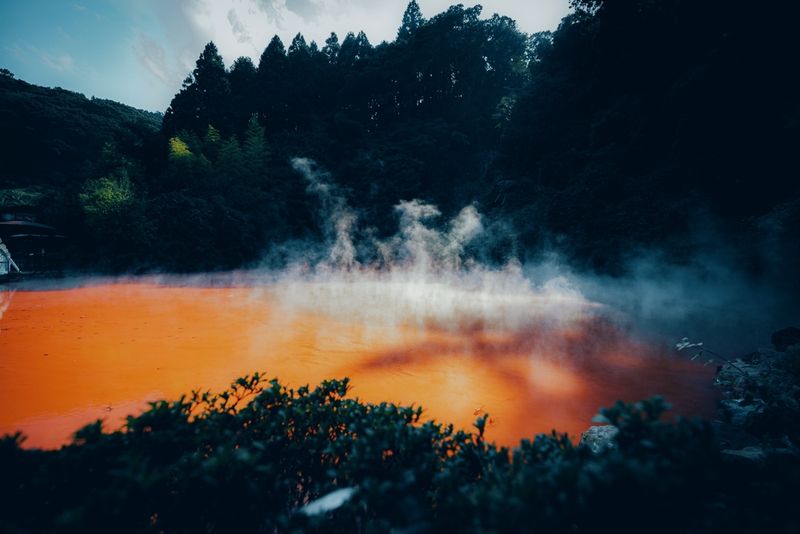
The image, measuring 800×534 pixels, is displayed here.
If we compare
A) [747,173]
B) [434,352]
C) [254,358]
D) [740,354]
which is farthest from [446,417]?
[747,173]

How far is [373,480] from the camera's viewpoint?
5.20 ft

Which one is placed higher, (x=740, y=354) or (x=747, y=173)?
(x=747, y=173)

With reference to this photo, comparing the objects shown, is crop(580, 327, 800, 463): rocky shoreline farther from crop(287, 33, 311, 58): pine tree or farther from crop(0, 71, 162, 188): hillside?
crop(287, 33, 311, 58): pine tree

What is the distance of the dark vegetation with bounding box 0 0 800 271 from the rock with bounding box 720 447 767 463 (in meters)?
7.52

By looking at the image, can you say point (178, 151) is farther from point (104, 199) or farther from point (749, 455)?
point (749, 455)

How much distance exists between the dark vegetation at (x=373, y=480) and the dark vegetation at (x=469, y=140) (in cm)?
971

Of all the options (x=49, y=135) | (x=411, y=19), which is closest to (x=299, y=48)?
(x=411, y=19)

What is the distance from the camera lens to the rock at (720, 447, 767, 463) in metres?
2.61

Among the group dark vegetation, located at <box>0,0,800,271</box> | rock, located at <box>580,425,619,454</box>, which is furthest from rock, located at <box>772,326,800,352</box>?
rock, located at <box>580,425,619,454</box>

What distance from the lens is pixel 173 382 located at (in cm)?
507

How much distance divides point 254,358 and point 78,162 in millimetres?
39435

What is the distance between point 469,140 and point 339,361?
90.2 ft

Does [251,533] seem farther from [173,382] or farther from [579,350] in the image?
[579,350]

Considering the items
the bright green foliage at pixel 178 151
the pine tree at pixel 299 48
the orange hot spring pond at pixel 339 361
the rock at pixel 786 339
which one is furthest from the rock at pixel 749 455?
the pine tree at pixel 299 48
